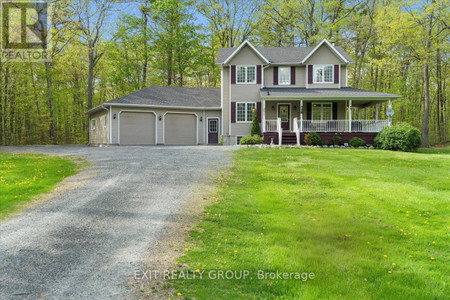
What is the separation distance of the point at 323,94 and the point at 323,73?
10.2ft

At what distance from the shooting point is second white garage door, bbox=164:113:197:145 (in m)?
21.6

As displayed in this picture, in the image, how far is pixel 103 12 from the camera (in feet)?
85.3

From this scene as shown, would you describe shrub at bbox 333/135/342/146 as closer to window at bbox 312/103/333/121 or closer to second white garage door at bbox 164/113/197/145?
window at bbox 312/103/333/121

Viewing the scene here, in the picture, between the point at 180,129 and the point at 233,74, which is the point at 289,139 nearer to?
the point at 233,74

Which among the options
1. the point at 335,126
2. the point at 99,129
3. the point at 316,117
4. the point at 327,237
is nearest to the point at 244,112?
the point at 316,117

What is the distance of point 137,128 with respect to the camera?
20750mm

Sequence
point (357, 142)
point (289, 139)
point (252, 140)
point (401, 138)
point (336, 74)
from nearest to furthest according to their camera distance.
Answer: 1. point (401, 138)
2. point (357, 142)
3. point (252, 140)
4. point (289, 139)
5. point (336, 74)

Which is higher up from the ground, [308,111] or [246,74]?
[246,74]

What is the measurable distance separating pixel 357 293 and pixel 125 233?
135 inches

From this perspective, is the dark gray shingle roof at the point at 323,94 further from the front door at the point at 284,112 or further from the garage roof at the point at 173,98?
the garage roof at the point at 173,98

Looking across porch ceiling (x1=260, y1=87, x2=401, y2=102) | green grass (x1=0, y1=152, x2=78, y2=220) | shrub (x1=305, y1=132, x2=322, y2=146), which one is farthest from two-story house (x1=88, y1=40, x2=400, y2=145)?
green grass (x1=0, y1=152, x2=78, y2=220)

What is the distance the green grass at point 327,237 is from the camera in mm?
3320

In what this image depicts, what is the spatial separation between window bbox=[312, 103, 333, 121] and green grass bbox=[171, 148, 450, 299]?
Answer: 1238 cm

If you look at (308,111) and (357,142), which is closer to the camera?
(357,142)
